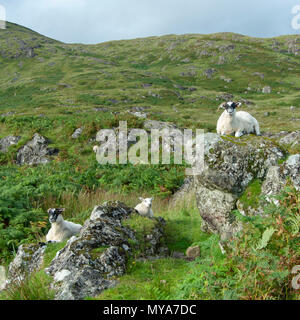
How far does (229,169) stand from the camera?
7.89 m

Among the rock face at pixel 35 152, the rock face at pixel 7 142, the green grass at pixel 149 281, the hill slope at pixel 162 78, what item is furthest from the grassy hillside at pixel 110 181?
the hill slope at pixel 162 78

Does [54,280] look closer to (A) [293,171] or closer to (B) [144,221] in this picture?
(B) [144,221]

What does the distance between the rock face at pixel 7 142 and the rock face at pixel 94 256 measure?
18985 millimetres

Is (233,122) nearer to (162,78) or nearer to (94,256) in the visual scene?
(94,256)

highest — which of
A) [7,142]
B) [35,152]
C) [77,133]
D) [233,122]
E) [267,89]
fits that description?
[267,89]

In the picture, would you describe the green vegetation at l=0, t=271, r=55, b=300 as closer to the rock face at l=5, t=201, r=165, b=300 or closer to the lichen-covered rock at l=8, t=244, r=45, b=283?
the rock face at l=5, t=201, r=165, b=300

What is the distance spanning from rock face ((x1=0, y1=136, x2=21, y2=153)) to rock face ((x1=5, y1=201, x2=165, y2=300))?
19.0 meters

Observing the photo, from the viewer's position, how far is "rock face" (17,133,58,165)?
21203mm

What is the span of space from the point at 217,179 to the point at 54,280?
5.03 meters

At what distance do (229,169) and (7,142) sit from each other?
22.3 metres

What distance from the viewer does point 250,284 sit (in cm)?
381

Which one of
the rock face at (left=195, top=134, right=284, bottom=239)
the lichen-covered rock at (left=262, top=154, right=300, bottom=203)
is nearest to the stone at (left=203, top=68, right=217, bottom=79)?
the rock face at (left=195, top=134, right=284, bottom=239)

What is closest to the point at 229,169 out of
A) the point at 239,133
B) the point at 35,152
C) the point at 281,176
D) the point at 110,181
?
the point at 281,176
